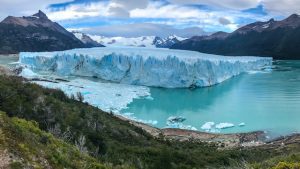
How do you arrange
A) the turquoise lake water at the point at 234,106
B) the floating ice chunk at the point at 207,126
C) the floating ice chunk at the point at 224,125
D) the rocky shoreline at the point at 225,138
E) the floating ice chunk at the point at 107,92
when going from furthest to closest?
the floating ice chunk at the point at 107,92
the turquoise lake water at the point at 234,106
the floating ice chunk at the point at 224,125
the floating ice chunk at the point at 207,126
the rocky shoreline at the point at 225,138

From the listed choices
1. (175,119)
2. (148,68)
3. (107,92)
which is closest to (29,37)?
(148,68)

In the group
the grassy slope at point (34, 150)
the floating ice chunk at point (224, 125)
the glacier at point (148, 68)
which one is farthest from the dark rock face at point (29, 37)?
the grassy slope at point (34, 150)

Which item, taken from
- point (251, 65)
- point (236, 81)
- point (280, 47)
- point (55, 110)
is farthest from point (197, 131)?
point (280, 47)

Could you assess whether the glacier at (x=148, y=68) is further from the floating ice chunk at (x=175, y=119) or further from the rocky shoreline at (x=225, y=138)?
the rocky shoreline at (x=225, y=138)

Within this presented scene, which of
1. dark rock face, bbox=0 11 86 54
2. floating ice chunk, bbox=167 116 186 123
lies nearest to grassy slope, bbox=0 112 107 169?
floating ice chunk, bbox=167 116 186 123

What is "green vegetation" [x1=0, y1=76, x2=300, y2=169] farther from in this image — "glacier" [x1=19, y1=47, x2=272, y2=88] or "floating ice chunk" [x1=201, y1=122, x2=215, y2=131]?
"glacier" [x1=19, y1=47, x2=272, y2=88]

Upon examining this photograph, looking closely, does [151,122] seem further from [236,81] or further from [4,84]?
[236,81]

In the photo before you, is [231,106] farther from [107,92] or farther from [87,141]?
[87,141]
